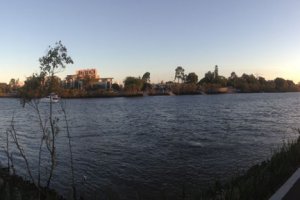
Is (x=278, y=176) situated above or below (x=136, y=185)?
above

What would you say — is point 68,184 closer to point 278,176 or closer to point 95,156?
point 95,156

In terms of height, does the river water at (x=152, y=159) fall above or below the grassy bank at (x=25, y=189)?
below

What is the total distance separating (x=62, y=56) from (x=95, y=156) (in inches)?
588

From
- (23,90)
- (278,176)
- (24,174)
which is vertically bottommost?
(24,174)

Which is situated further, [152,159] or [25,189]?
[152,159]

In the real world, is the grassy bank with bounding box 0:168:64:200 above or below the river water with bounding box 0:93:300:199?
above

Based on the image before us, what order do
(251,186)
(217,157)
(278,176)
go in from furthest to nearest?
(217,157) → (278,176) → (251,186)

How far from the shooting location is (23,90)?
14.3 metres

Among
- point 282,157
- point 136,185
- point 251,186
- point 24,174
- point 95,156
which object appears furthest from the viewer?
point 95,156

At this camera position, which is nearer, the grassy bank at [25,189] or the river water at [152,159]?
the grassy bank at [25,189]

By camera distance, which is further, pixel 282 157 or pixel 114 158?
pixel 114 158

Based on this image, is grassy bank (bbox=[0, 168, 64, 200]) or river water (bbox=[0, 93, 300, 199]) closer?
grassy bank (bbox=[0, 168, 64, 200])

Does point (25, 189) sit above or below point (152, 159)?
Result: above

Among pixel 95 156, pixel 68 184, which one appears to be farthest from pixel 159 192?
pixel 95 156
